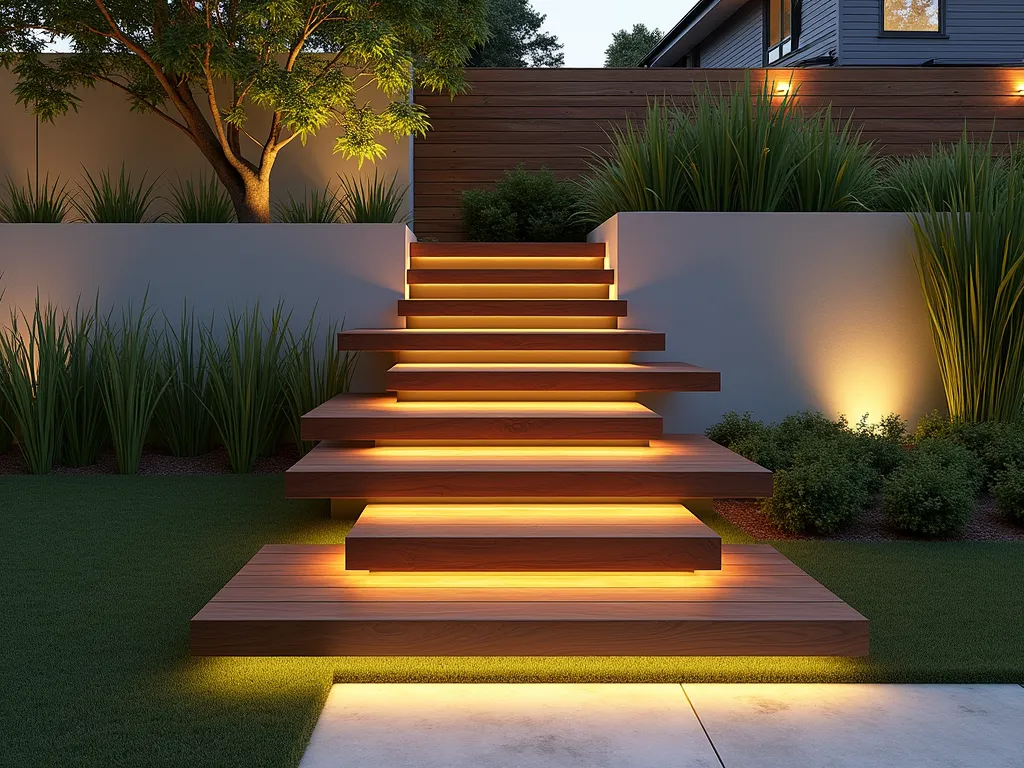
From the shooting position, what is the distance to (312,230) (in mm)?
5340

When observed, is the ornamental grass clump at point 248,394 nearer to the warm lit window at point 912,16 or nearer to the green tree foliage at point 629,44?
the warm lit window at point 912,16

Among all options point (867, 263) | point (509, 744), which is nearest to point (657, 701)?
point (509, 744)

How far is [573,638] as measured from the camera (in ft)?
7.54

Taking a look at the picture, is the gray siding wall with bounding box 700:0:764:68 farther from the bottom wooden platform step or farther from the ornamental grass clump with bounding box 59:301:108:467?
the bottom wooden platform step

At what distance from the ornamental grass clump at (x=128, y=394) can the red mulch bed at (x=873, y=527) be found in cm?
332

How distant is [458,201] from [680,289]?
12.3 ft

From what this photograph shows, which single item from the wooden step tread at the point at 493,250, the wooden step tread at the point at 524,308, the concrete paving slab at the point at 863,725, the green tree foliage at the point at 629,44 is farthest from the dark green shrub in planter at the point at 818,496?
the green tree foliage at the point at 629,44

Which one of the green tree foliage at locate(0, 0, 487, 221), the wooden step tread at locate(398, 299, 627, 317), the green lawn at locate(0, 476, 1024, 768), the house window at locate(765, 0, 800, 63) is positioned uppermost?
the house window at locate(765, 0, 800, 63)

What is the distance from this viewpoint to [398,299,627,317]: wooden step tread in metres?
5.13

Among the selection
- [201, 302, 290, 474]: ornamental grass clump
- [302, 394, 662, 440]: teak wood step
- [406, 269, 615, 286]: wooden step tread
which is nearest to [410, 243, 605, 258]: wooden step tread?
[406, 269, 615, 286]: wooden step tread

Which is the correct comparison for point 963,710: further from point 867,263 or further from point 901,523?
point 867,263

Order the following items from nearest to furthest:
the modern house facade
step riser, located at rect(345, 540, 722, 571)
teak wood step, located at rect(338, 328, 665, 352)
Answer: step riser, located at rect(345, 540, 722, 571) < teak wood step, located at rect(338, 328, 665, 352) < the modern house facade

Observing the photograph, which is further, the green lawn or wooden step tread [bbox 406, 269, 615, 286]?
wooden step tread [bbox 406, 269, 615, 286]

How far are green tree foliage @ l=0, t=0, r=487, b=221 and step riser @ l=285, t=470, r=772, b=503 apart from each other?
3.55m
